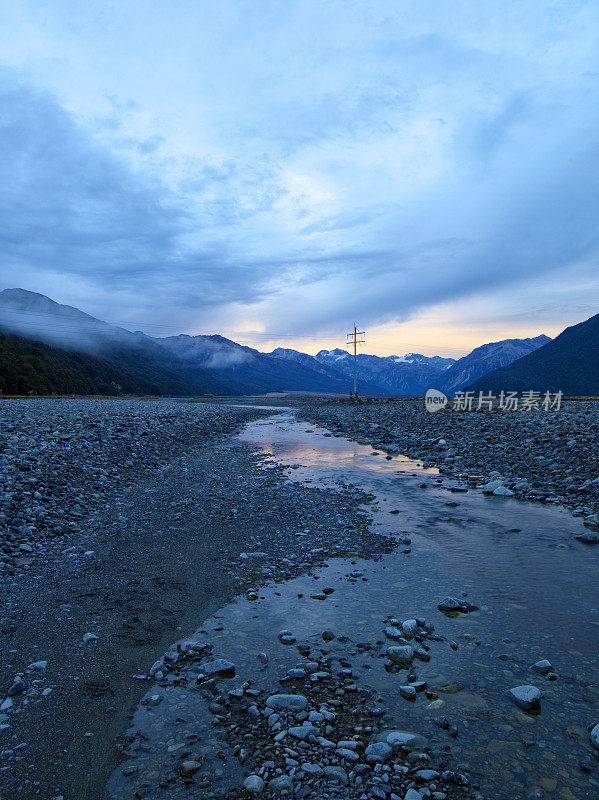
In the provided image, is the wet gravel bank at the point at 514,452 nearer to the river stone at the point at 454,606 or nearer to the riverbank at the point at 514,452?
the riverbank at the point at 514,452

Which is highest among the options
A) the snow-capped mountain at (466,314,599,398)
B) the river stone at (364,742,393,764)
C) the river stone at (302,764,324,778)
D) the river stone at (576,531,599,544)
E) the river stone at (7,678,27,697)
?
the snow-capped mountain at (466,314,599,398)

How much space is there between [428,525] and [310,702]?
6911 millimetres

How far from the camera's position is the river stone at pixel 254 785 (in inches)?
135

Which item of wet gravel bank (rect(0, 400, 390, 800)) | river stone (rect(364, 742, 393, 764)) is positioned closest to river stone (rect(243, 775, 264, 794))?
river stone (rect(364, 742, 393, 764))

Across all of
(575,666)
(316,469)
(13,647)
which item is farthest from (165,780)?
(316,469)

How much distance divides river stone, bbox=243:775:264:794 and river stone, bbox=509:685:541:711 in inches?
112

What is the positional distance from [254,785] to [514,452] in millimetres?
18598

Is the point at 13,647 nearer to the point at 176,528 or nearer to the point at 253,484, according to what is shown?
the point at 176,528

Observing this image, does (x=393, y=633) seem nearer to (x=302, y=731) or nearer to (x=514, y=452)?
(x=302, y=731)

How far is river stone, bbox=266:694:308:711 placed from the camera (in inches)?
172

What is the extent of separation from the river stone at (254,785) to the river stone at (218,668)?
1.49m

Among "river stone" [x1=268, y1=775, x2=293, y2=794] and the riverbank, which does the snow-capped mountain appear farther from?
"river stone" [x1=268, y1=775, x2=293, y2=794]

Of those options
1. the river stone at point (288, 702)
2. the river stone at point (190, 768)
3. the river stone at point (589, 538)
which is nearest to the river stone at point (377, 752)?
the river stone at point (288, 702)

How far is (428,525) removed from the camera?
10586mm
